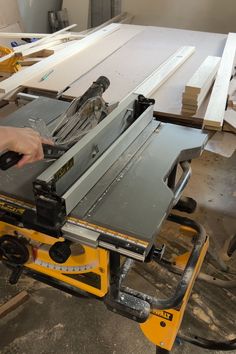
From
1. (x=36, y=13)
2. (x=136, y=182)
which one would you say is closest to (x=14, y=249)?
(x=136, y=182)

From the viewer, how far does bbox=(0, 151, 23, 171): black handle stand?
2.78ft

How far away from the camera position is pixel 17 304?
1.70 metres

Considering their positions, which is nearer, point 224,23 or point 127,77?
point 127,77

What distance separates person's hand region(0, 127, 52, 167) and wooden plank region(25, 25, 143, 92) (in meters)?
0.80

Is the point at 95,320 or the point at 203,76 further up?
the point at 203,76

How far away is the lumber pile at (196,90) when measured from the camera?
138 cm

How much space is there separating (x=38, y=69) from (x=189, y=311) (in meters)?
1.50

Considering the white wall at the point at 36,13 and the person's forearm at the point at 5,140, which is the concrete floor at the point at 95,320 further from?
the white wall at the point at 36,13

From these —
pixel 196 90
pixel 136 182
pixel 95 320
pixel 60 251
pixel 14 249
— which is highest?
A: pixel 196 90

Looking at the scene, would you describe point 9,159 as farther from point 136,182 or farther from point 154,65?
point 154,65

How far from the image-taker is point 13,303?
1.68 meters

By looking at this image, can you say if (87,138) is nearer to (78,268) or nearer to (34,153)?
(34,153)

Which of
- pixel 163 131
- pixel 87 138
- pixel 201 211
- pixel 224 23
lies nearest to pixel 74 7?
pixel 224 23

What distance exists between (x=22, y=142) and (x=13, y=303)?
1.12 meters
